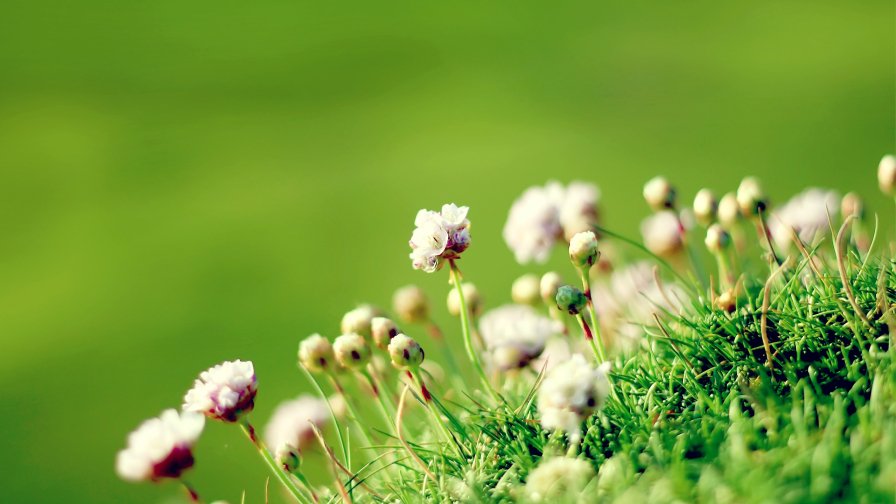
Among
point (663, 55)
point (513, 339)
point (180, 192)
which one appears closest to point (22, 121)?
point (180, 192)

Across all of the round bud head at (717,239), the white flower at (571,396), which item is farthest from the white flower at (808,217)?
the white flower at (571,396)

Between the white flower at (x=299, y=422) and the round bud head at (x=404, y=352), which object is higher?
the white flower at (x=299, y=422)

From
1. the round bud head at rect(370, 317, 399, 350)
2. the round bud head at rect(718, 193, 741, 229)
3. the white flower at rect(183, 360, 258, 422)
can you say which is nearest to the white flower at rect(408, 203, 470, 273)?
the round bud head at rect(370, 317, 399, 350)

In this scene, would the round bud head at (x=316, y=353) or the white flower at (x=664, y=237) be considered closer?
the round bud head at (x=316, y=353)

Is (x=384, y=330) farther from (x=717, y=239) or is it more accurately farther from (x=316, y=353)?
(x=717, y=239)

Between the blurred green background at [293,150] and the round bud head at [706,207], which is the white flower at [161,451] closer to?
the round bud head at [706,207]

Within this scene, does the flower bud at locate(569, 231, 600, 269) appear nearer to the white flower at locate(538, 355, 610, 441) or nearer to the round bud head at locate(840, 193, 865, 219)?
the white flower at locate(538, 355, 610, 441)

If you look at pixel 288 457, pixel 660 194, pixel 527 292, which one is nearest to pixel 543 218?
pixel 527 292
